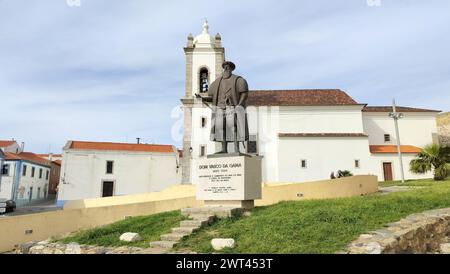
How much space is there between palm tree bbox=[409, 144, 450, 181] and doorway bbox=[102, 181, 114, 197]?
2802 cm

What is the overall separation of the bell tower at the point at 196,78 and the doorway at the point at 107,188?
10998 millimetres

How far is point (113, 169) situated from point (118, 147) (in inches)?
108

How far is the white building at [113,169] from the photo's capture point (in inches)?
1281

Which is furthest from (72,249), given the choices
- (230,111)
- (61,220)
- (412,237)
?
(412,237)

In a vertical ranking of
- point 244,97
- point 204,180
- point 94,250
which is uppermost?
point 244,97

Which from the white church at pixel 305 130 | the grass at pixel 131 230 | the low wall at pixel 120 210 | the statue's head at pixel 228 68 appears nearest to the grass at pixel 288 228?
the grass at pixel 131 230

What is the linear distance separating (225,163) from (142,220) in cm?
292

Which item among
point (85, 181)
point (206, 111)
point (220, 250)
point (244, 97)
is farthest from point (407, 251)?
point (85, 181)

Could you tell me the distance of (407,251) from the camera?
235 inches

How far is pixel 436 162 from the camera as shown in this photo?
1953 centimetres

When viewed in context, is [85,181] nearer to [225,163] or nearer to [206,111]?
[206,111]

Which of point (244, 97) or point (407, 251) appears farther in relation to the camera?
point (244, 97)

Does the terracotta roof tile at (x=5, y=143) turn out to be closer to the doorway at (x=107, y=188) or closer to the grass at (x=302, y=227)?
the doorway at (x=107, y=188)
